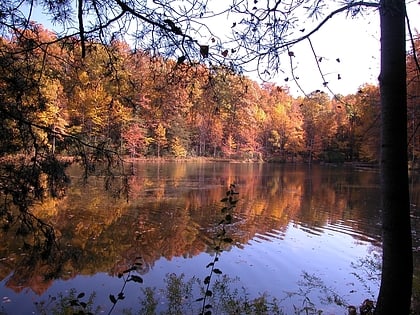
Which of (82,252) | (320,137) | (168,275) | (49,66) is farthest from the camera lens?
(320,137)

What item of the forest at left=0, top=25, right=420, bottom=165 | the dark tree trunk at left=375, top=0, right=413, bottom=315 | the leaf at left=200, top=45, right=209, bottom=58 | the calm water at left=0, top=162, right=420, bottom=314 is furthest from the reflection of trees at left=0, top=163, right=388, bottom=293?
the dark tree trunk at left=375, top=0, right=413, bottom=315

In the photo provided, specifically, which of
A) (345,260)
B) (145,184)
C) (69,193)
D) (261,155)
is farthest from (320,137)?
(345,260)

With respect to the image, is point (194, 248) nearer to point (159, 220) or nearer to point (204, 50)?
point (159, 220)

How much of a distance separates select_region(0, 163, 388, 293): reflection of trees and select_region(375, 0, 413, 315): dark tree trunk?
9.20ft

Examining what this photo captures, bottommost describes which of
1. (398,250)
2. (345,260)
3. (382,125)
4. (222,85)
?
(345,260)

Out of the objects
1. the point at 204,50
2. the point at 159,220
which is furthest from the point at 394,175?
the point at 159,220

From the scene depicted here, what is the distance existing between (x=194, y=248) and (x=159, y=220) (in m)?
3.24

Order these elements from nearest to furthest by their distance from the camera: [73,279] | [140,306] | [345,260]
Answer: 1. [140,306]
2. [73,279]
3. [345,260]

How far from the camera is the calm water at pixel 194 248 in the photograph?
715cm

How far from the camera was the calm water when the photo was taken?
715cm

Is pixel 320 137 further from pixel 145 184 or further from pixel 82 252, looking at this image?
pixel 82 252

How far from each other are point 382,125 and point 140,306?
5305mm

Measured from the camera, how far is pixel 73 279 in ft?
24.8

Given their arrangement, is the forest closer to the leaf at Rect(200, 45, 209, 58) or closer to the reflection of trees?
the leaf at Rect(200, 45, 209, 58)
